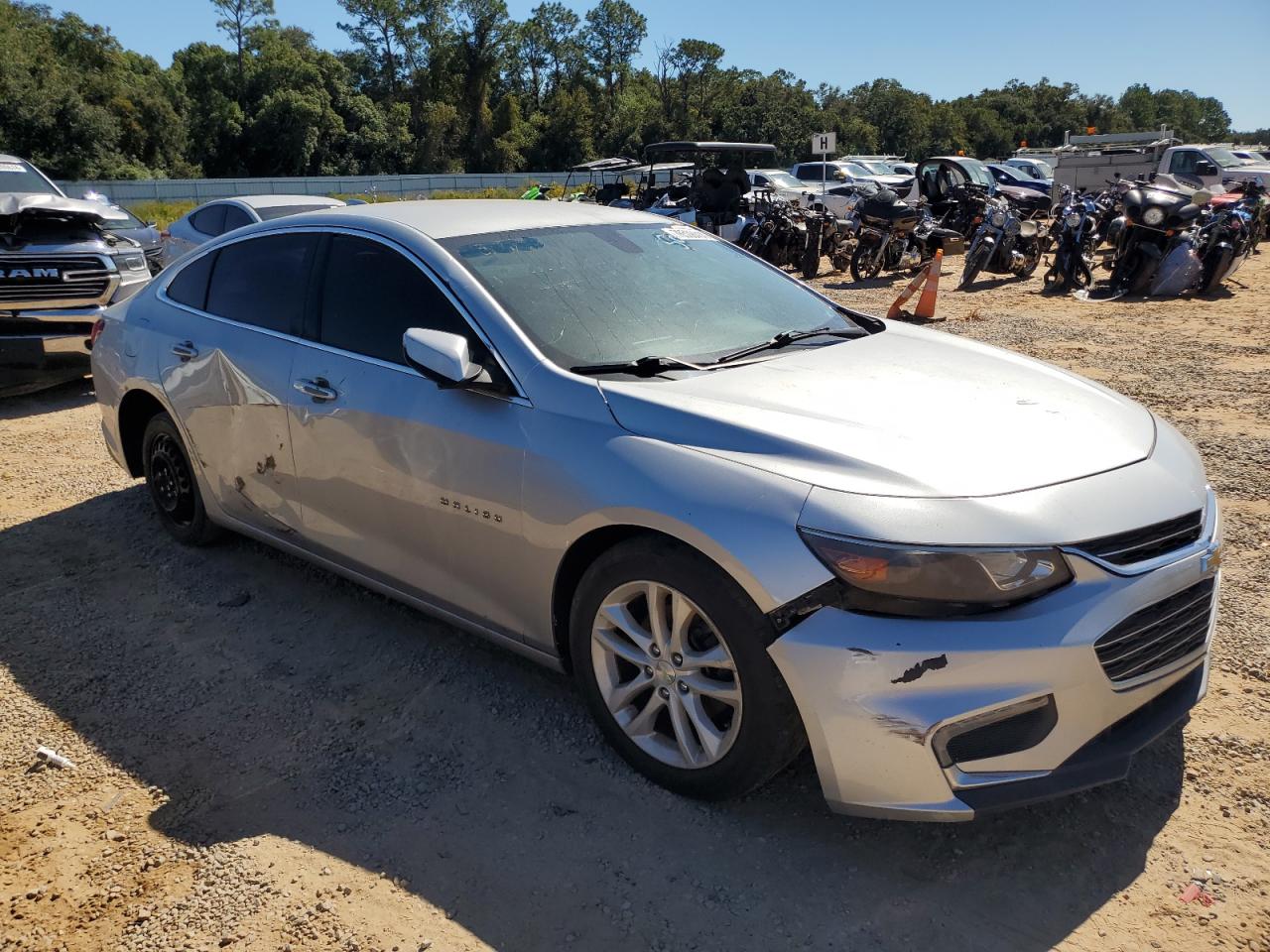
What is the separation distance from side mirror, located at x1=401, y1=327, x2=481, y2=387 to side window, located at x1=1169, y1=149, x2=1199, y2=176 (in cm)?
2484

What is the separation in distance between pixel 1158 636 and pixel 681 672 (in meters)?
1.24

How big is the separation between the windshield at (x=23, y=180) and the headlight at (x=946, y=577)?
9993 millimetres

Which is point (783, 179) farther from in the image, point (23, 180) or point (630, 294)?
point (630, 294)

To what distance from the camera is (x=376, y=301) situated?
11.9 feet

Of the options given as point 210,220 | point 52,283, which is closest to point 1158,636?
point 52,283

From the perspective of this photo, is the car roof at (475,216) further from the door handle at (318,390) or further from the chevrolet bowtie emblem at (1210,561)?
the chevrolet bowtie emblem at (1210,561)

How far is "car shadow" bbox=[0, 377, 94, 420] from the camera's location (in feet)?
26.7

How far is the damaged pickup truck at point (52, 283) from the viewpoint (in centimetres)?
811

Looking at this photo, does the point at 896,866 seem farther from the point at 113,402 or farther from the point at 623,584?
the point at 113,402

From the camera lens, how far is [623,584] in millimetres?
2787

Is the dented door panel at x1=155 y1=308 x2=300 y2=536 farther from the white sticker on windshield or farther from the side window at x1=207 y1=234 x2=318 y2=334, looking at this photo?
the white sticker on windshield

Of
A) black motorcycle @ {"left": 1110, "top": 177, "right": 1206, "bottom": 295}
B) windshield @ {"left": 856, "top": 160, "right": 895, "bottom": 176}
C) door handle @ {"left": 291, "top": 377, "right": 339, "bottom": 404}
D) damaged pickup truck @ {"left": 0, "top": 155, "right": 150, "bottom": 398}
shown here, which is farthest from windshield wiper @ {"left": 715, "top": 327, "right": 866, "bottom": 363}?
windshield @ {"left": 856, "top": 160, "right": 895, "bottom": 176}

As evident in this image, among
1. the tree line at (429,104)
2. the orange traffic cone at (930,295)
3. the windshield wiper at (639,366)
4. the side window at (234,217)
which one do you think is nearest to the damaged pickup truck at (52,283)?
the side window at (234,217)

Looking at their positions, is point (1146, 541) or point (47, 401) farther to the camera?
point (47, 401)
